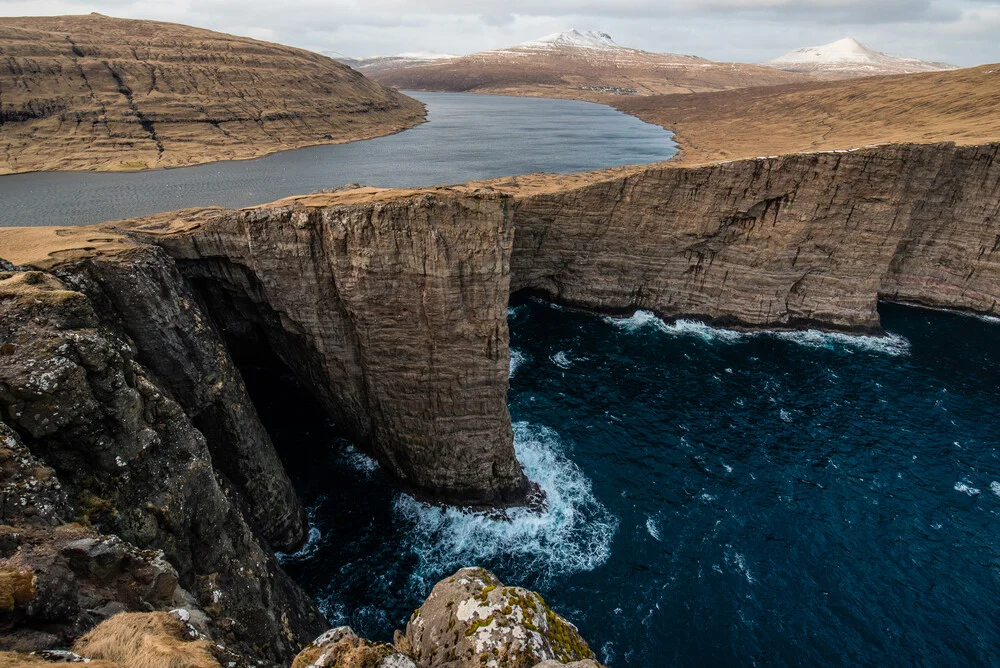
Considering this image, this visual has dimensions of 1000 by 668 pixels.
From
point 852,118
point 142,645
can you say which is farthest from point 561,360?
point 852,118

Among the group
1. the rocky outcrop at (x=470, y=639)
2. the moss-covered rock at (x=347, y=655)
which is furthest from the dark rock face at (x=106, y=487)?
the rocky outcrop at (x=470, y=639)

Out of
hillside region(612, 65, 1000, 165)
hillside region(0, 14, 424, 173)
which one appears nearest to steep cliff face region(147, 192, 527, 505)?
hillside region(612, 65, 1000, 165)

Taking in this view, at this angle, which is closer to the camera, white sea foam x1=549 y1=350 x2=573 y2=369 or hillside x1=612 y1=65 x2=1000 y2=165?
white sea foam x1=549 y1=350 x2=573 y2=369

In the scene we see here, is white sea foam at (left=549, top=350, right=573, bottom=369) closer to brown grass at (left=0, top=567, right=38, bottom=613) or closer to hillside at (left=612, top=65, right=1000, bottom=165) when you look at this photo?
hillside at (left=612, top=65, right=1000, bottom=165)

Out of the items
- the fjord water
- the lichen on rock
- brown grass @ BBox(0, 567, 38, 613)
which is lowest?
the lichen on rock

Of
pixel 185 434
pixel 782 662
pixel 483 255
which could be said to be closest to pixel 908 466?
pixel 782 662

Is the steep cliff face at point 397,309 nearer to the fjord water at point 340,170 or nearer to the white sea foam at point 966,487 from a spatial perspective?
the fjord water at point 340,170

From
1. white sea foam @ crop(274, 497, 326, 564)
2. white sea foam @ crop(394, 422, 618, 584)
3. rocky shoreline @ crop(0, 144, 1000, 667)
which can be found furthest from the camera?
white sea foam @ crop(394, 422, 618, 584)
